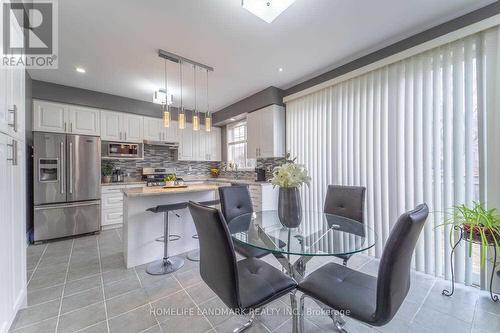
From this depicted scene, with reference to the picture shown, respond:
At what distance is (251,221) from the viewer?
207cm

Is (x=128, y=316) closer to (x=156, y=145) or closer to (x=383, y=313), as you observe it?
(x=383, y=313)

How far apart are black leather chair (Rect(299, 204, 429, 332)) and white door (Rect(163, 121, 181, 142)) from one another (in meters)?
4.48

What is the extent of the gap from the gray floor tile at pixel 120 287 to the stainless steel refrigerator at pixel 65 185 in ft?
6.83

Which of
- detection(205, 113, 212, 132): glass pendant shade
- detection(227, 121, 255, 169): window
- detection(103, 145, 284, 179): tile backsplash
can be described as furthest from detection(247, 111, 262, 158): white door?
detection(205, 113, 212, 132): glass pendant shade

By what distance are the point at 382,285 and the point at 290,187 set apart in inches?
35.8

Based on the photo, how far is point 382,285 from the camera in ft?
3.17

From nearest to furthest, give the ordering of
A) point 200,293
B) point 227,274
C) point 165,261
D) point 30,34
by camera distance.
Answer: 1. point 227,274
2. point 200,293
3. point 30,34
4. point 165,261

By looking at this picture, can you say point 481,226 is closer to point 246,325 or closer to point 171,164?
point 246,325

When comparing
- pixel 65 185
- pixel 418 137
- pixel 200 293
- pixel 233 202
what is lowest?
pixel 200 293

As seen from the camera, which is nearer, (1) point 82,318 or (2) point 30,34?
(1) point 82,318

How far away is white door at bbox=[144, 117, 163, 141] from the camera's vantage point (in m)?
4.55

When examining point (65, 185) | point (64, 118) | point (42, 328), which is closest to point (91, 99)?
point (64, 118)

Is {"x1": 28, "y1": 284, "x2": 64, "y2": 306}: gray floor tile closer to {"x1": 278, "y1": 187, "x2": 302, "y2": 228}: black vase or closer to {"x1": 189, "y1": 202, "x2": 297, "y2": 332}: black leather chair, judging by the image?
A: {"x1": 189, "y1": 202, "x2": 297, "y2": 332}: black leather chair

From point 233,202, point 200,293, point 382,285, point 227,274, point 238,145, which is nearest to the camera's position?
point 382,285
